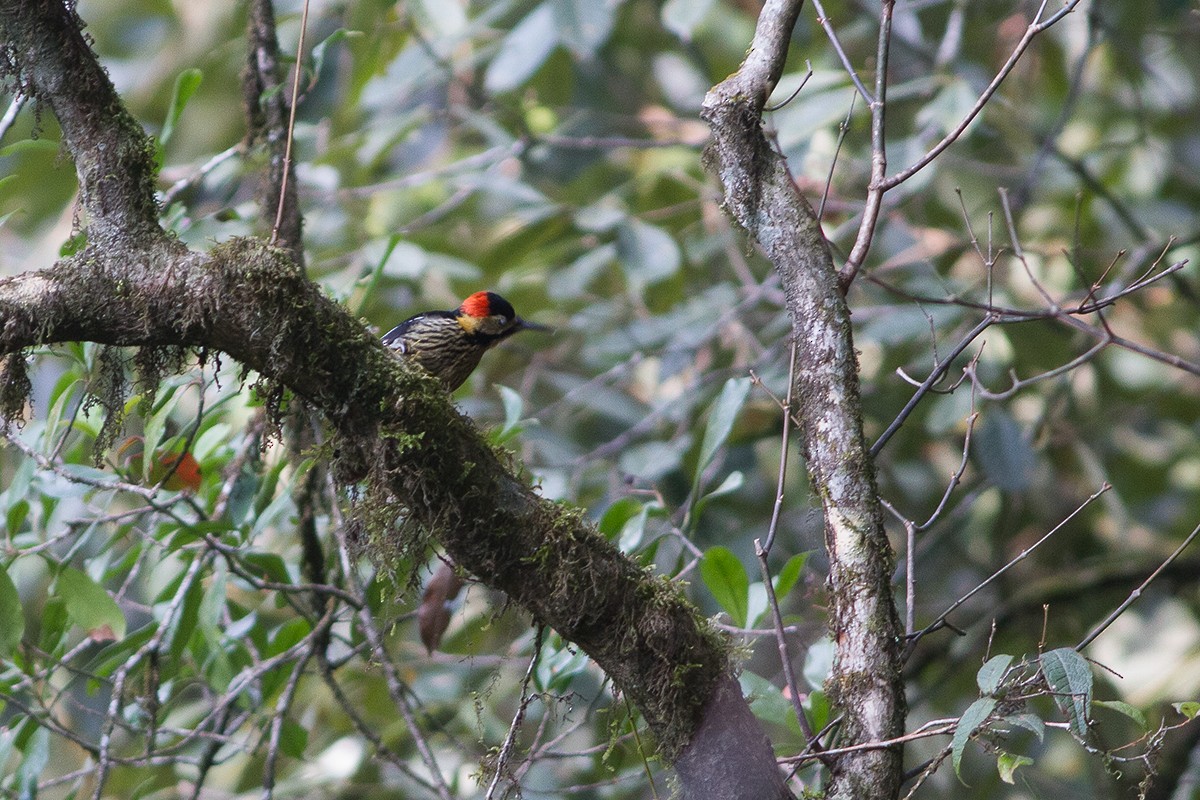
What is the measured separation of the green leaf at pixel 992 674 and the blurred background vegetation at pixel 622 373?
1008mm

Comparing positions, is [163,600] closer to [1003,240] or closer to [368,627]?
[368,627]

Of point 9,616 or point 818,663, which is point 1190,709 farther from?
point 9,616

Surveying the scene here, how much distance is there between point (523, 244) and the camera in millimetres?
5461

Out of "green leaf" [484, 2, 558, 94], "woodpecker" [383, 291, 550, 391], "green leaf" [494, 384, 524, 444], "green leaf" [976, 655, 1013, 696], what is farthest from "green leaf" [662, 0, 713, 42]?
"green leaf" [976, 655, 1013, 696]

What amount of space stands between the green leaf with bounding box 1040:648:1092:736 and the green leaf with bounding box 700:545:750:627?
865 mm

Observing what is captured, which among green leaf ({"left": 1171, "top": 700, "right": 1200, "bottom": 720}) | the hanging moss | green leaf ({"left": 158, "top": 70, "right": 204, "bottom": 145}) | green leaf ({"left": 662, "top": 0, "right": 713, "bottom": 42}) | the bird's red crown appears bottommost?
green leaf ({"left": 1171, "top": 700, "right": 1200, "bottom": 720})

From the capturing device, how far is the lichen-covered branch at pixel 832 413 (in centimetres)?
209

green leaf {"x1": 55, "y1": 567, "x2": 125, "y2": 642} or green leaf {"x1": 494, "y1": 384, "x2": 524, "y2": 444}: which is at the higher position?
green leaf {"x1": 494, "y1": 384, "x2": 524, "y2": 444}

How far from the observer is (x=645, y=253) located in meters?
4.96

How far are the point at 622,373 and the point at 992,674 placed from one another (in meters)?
3.46

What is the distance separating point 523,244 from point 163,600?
2.55m

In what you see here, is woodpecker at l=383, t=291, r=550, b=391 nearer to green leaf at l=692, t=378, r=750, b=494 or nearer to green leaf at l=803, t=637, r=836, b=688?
green leaf at l=692, t=378, r=750, b=494

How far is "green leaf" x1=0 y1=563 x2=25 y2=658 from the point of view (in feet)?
9.09

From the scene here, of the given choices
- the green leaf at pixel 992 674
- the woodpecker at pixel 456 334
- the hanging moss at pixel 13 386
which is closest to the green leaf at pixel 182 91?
the hanging moss at pixel 13 386
